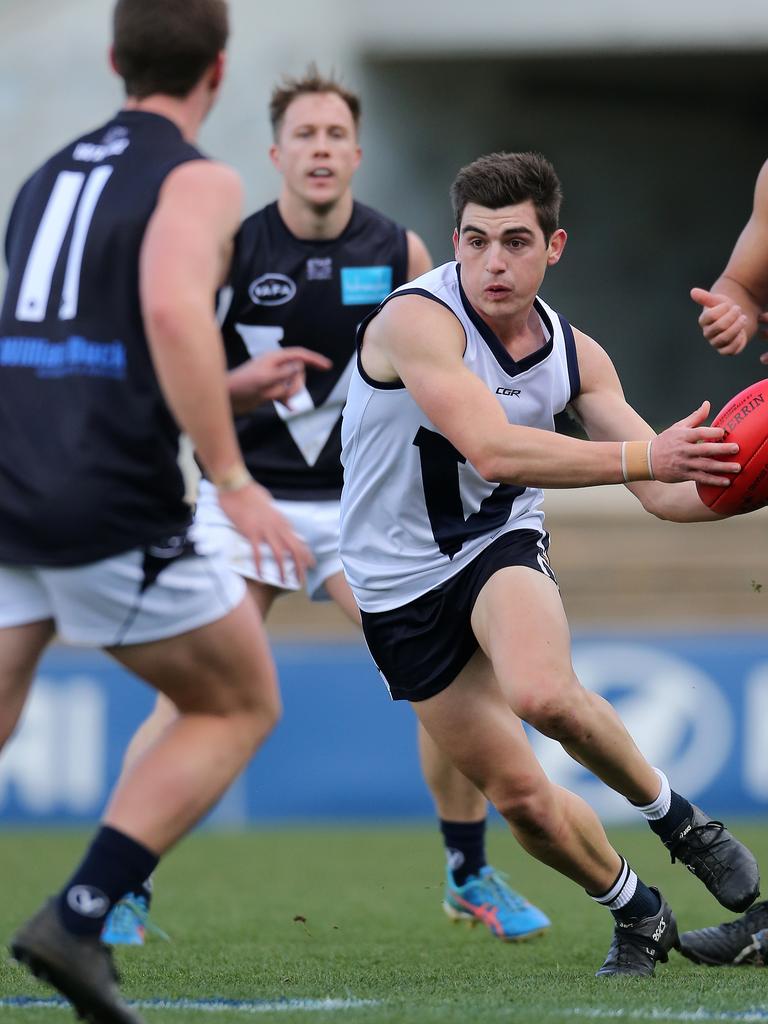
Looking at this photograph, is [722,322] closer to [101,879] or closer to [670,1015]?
[670,1015]

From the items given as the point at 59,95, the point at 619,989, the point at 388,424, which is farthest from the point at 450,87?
the point at 619,989

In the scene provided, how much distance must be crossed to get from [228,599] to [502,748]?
1.20m

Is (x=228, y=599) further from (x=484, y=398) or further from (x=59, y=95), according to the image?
(x=59, y=95)

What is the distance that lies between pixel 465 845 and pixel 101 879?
2.46m

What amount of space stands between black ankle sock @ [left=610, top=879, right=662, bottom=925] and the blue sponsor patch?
229cm

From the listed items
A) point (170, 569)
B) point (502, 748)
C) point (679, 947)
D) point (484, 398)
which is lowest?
point (679, 947)

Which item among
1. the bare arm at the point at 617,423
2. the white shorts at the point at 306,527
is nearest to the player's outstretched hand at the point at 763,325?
the bare arm at the point at 617,423

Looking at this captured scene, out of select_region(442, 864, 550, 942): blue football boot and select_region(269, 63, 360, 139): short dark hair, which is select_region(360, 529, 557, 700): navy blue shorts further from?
select_region(269, 63, 360, 139): short dark hair

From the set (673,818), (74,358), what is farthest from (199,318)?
(673,818)

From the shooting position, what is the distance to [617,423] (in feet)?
15.2

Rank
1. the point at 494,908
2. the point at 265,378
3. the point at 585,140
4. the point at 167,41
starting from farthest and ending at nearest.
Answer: the point at 585,140, the point at 494,908, the point at 265,378, the point at 167,41

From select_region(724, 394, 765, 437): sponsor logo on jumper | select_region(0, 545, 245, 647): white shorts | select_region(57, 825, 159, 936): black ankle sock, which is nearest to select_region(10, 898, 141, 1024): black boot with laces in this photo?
select_region(57, 825, 159, 936): black ankle sock

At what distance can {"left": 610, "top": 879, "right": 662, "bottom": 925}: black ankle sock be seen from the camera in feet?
15.2

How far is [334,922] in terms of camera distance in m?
6.01
